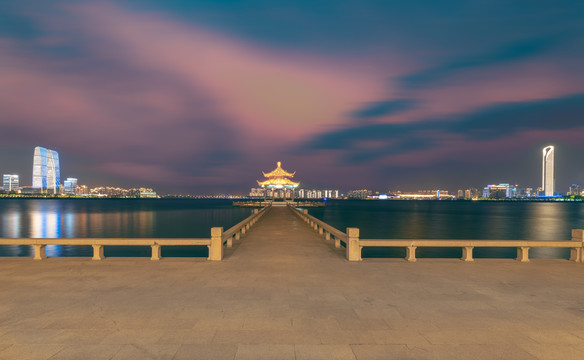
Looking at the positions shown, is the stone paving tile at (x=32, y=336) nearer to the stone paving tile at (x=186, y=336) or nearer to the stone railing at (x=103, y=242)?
the stone paving tile at (x=186, y=336)

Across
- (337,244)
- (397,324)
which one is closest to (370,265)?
(337,244)

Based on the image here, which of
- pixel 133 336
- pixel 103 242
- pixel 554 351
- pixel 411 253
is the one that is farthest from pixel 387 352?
pixel 103 242

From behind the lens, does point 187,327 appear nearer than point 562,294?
Yes

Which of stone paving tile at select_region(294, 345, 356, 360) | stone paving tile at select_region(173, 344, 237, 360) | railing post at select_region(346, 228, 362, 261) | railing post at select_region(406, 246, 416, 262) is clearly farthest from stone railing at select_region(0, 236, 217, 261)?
railing post at select_region(406, 246, 416, 262)

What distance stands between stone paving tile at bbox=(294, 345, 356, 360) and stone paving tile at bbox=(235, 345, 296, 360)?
0.45 feet

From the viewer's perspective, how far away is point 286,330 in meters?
5.63

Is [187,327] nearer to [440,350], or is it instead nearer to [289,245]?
[440,350]

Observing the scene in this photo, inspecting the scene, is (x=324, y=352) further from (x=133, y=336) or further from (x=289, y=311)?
(x=133, y=336)

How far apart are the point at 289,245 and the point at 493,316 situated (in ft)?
34.3

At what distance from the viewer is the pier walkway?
16.4 feet

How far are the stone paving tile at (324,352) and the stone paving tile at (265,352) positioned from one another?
0.14 meters

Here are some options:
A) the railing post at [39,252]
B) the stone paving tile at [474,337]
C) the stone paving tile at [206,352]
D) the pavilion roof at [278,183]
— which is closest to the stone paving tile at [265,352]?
the stone paving tile at [206,352]

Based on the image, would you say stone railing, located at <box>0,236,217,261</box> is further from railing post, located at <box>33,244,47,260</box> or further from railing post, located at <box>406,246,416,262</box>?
railing post, located at <box>406,246,416,262</box>

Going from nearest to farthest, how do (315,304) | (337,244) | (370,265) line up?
(315,304) → (370,265) → (337,244)
